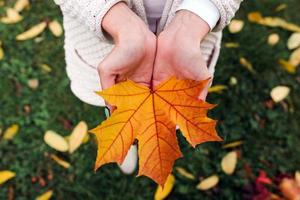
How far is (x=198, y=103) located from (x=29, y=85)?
130cm

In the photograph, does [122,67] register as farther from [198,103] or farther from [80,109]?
[80,109]

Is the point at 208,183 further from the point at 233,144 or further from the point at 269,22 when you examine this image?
the point at 269,22

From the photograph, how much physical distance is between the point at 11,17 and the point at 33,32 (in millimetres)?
143

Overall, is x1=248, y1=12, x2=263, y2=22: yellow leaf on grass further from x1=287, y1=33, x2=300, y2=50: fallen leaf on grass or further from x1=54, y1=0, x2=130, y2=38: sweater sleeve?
x1=54, y1=0, x2=130, y2=38: sweater sleeve

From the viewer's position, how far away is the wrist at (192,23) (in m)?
1.11

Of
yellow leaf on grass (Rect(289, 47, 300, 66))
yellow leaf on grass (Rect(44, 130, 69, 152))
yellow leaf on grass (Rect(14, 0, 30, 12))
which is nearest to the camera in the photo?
yellow leaf on grass (Rect(44, 130, 69, 152))

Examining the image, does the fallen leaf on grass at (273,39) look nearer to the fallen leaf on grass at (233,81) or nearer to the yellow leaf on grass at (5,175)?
the fallen leaf on grass at (233,81)

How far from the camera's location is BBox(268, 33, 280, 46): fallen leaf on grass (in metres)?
2.23

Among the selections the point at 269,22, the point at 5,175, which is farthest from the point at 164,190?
the point at 269,22

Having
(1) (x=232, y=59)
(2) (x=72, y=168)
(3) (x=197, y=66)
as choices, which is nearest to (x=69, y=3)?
(3) (x=197, y=66)

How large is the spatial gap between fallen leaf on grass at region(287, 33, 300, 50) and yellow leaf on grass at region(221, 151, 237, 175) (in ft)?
2.13

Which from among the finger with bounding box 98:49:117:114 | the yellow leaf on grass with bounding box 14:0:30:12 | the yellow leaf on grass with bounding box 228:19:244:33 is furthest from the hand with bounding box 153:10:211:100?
the yellow leaf on grass with bounding box 14:0:30:12

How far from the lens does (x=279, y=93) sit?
2107 mm

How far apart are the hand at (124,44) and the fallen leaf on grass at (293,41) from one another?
1302 millimetres
